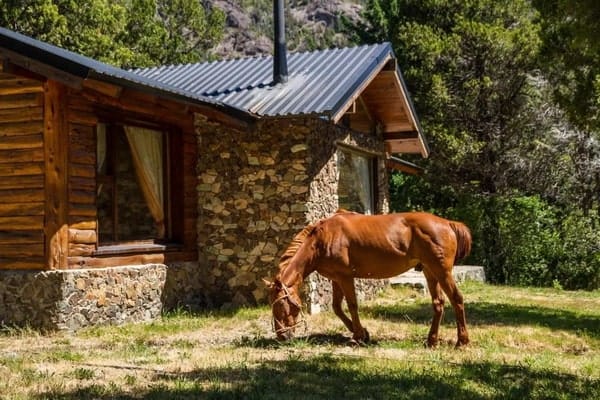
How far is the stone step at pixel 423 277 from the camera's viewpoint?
1443cm

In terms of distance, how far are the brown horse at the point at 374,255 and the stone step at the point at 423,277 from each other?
5810 mm

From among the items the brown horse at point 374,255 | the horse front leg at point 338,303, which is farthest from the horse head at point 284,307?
the horse front leg at point 338,303

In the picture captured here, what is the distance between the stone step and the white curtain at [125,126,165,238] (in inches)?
225

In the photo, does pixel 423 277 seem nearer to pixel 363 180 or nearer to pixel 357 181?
pixel 363 180

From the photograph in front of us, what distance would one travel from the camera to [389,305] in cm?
1232

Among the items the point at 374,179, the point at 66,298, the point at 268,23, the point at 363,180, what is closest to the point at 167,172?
the point at 66,298

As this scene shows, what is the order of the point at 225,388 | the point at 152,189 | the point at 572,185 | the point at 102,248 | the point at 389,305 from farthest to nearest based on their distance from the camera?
the point at 572,185
the point at 389,305
the point at 152,189
the point at 102,248
the point at 225,388

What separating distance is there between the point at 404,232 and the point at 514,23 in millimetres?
16505

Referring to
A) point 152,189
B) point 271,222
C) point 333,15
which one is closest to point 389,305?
point 271,222

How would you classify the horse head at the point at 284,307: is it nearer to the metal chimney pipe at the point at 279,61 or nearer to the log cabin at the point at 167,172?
the log cabin at the point at 167,172

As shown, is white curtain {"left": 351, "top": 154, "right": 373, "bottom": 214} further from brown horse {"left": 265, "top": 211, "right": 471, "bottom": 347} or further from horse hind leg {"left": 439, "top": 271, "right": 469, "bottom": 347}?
horse hind leg {"left": 439, "top": 271, "right": 469, "bottom": 347}

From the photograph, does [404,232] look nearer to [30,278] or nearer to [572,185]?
[30,278]

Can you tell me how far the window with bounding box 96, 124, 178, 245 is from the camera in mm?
10633

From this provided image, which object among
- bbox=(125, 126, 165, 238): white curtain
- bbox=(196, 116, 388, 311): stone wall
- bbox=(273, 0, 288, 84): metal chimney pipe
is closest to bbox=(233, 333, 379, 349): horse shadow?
bbox=(196, 116, 388, 311): stone wall
